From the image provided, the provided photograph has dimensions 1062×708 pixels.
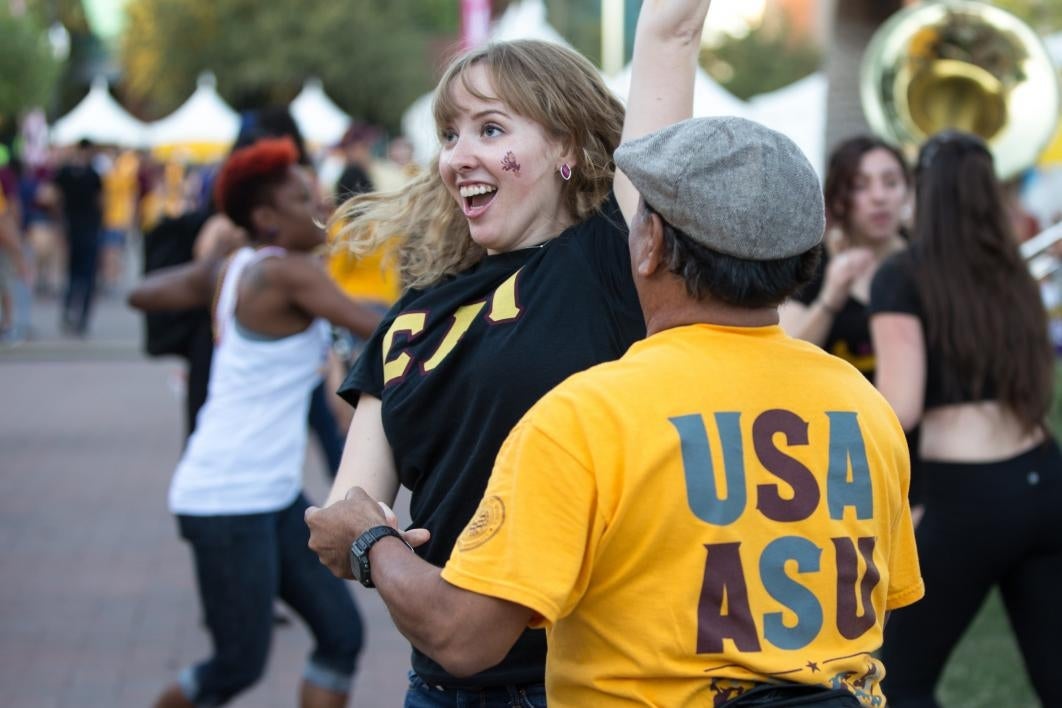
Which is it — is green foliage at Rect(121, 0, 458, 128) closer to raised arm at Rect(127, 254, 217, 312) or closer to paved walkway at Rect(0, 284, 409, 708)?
paved walkway at Rect(0, 284, 409, 708)

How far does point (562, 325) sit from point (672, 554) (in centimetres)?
63

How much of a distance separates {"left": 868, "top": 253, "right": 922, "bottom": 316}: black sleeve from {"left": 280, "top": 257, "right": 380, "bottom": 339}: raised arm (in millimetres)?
1402

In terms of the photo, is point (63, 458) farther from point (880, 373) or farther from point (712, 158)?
point (712, 158)

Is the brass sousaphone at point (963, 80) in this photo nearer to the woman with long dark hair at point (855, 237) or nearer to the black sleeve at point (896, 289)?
the woman with long dark hair at point (855, 237)

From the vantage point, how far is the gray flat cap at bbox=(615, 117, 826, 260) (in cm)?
207

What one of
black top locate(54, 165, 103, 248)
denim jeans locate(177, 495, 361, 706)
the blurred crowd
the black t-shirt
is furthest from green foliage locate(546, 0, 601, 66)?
the black t-shirt

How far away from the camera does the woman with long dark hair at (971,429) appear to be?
160 inches

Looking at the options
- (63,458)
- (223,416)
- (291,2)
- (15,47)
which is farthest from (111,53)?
(223,416)

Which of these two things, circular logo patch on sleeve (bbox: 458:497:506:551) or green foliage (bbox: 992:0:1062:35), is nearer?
circular logo patch on sleeve (bbox: 458:497:506:551)

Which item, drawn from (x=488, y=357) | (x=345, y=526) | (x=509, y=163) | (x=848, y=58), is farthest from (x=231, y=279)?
(x=848, y=58)

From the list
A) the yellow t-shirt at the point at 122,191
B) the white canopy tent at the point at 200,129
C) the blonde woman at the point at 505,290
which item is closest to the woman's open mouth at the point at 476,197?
the blonde woman at the point at 505,290

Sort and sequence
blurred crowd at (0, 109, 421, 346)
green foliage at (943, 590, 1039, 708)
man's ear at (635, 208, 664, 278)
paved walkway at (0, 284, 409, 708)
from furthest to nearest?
1. blurred crowd at (0, 109, 421, 346)
2. paved walkway at (0, 284, 409, 708)
3. green foliage at (943, 590, 1039, 708)
4. man's ear at (635, 208, 664, 278)

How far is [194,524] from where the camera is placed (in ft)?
15.0

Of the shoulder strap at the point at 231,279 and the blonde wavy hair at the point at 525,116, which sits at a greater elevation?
the blonde wavy hair at the point at 525,116
